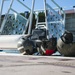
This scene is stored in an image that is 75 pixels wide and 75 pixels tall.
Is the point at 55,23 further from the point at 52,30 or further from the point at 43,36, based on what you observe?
the point at 43,36

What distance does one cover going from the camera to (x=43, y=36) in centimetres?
1591

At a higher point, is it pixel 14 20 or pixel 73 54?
pixel 14 20

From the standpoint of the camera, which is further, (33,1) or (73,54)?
(33,1)

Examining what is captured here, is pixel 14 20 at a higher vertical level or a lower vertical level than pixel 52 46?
higher

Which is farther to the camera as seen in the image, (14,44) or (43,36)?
(14,44)

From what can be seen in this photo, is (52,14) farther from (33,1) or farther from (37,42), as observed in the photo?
(37,42)

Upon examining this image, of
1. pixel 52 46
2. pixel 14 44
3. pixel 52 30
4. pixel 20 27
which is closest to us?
pixel 52 46

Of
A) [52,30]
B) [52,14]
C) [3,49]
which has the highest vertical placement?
[52,14]

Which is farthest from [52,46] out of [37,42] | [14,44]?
[14,44]

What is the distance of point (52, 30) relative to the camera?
2330 centimetres

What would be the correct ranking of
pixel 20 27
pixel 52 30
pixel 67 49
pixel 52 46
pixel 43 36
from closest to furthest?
1. pixel 67 49
2. pixel 52 46
3. pixel 43 36
4. pixel 52 30
5. pixel 20 27

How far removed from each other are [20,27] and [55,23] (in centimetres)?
476

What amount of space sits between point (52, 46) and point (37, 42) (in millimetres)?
1015

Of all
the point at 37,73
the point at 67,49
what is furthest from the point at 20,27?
the point at 37,73
